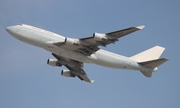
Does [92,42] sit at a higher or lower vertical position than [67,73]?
higher

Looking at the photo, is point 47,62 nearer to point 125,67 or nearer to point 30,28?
point 30,28

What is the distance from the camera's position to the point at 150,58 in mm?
51000

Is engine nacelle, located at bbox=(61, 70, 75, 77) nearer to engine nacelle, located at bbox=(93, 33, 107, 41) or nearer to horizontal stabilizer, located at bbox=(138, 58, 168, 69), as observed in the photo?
horizontal stabilizer, located at bbox=(138, 58, 168, 69)

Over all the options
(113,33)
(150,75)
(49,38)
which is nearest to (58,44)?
(49,38)

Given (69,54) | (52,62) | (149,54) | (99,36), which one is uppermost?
(99,36)

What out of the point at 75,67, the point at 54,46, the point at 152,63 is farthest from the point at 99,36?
the point at 75,67

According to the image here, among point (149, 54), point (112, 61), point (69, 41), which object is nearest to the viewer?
point (69, 41)

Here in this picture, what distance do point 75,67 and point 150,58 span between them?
40.2 ft

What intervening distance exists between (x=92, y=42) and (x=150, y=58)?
1277cm

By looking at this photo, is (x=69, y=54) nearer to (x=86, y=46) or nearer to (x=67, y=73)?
(x=86, y=46)

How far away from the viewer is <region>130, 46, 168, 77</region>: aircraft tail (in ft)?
152

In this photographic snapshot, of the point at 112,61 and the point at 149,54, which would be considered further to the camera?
the point at 149,54

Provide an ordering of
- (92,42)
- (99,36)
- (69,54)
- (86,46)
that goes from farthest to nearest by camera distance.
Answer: (69,54) < (86,46) < (92,42) < (99,36)

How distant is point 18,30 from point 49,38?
433 cm
